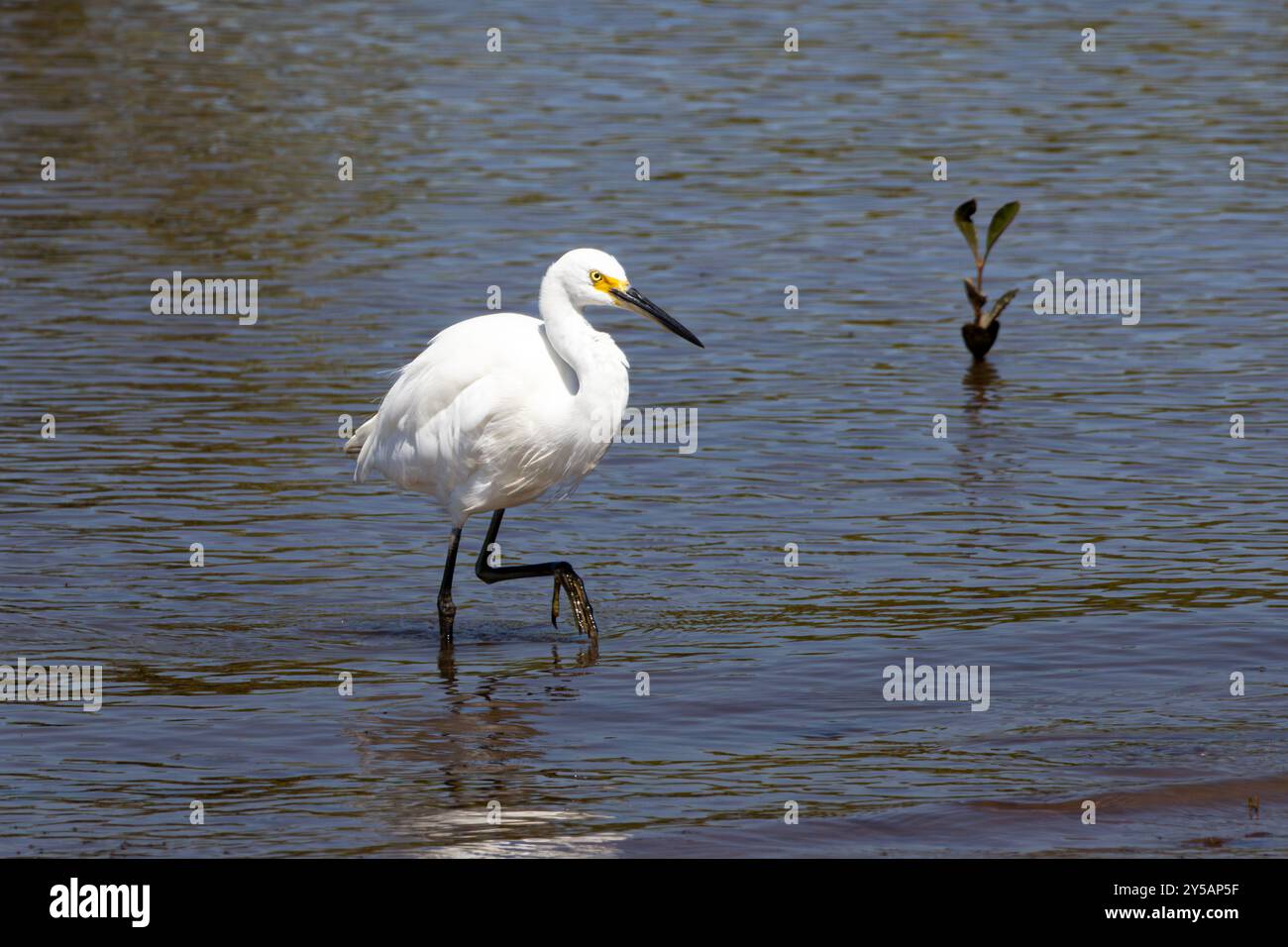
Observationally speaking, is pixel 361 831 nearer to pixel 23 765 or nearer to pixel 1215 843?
pixel 23 765

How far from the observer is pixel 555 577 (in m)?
10.1

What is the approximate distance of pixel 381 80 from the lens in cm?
2498

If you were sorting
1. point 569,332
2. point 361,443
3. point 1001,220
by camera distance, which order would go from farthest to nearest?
point 1001,220, point 361,443, point 569,332

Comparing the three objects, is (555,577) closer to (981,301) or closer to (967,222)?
(981,301)

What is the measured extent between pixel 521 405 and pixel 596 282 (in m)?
0.67

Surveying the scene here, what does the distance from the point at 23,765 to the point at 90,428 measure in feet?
17.7

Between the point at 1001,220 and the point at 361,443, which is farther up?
the point at 1001,220

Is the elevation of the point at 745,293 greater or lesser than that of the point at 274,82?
lesser

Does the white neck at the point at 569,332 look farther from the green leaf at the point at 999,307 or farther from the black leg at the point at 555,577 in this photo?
the green leaf at the point at 999,307

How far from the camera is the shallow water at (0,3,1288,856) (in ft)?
27.3

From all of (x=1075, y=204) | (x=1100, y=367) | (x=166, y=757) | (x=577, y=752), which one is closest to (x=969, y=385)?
(x=1100, y=367)

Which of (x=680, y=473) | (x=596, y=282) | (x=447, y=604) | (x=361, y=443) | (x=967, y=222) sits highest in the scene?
(x=967, y=222)

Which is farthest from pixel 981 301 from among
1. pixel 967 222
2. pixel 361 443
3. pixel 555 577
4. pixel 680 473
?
pixel 555 577
